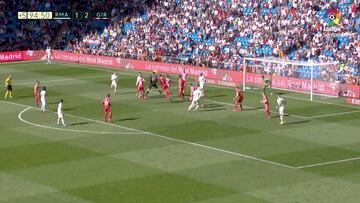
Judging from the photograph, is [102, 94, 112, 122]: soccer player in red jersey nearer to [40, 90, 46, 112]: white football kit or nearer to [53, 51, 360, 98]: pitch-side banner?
[40, 90, 46, 112]: white football kit

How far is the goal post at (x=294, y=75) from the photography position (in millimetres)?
56531

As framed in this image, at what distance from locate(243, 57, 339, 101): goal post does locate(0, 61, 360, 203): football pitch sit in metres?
1.48

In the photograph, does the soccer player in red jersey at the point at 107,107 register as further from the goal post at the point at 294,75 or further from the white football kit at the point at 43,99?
the goal post at the point at 294,75

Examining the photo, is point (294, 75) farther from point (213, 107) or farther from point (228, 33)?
point (228, 33)

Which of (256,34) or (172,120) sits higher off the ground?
(256,34)

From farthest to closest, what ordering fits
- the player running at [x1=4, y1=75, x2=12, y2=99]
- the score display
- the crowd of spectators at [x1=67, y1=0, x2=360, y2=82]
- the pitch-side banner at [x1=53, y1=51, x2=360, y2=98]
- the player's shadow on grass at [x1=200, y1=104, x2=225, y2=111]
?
1. the score display
2. the crowd of spectators at [x1=67, y1=0, x2=360, y2=82]
3. the pitch-side banner at [x1=53, y1=51, x2=360, y2=98]
4. the player running at [x1=4, y1=75, x2=12, y2=99]
5. the player's shadow on grass at [x1=200, y1=104, x2=225, y2=111]

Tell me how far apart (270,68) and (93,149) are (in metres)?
25.2

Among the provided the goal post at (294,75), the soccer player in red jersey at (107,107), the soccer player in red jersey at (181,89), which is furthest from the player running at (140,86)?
the goal post at (294,75)

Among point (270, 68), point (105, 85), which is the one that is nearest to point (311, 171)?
point (270, 68)

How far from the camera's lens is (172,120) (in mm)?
46781

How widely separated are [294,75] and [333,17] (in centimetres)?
1034

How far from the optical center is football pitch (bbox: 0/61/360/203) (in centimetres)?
3088

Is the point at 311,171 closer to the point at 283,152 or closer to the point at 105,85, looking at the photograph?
the point at 283,152

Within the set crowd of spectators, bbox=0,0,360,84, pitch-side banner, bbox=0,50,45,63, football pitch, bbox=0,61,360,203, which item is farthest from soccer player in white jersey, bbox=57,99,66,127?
pitch-side banner, bbox=0,50,45,63
